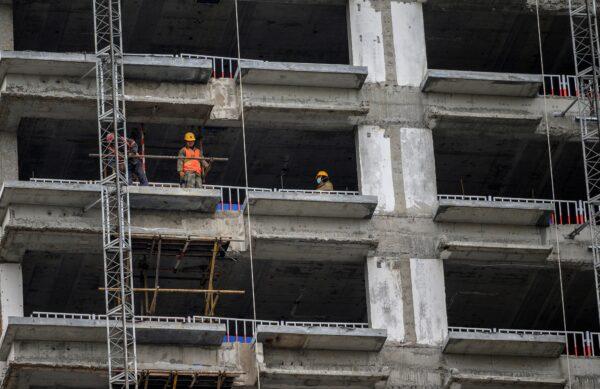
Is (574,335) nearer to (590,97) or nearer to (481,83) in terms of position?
(590,97)

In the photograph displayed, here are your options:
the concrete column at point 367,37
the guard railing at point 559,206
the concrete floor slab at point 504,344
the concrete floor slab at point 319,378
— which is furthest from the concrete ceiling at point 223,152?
the concrete floor slab at point 319,378

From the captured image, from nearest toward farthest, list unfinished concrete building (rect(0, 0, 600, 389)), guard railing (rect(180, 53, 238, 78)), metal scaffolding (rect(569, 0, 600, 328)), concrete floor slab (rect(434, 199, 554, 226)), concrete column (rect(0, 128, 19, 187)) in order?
unfinished concrete building (rect(0, 0, 600, 389))
concrete column (rect(0, 128, 19, 187))
concrete floor slab (rect(434, 199, 554, 226))
guard railing (rect(180, 53, 238, 78))
metal scaffolding (rect(569, 0, 600, 328))

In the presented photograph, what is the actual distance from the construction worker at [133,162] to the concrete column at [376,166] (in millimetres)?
6438

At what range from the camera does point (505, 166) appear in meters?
69.6

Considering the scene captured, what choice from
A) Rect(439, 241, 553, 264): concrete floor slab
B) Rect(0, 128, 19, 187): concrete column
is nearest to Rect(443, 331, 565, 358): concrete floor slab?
Rect(439, 241, 553, 264): concrete floor slab

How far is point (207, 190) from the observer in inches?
2427

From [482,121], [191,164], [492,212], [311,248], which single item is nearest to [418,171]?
[492,212]

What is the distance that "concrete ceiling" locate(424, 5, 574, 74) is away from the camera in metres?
67.8

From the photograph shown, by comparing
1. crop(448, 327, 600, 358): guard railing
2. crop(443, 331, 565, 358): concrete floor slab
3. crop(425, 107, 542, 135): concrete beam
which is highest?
crop(425, 107, 542, 135): concrete beam

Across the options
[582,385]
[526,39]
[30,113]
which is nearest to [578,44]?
[526,39]

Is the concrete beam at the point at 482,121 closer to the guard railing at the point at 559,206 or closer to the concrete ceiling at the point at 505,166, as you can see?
the concrete ceiling at the point at 505,166

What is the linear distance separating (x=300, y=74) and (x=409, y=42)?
4018mm

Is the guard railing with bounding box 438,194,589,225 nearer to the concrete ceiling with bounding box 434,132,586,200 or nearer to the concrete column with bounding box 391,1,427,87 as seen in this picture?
the concrete ceiling with bounding box 434,132,586,200

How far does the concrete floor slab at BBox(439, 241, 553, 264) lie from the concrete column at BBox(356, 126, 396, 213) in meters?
2.14
